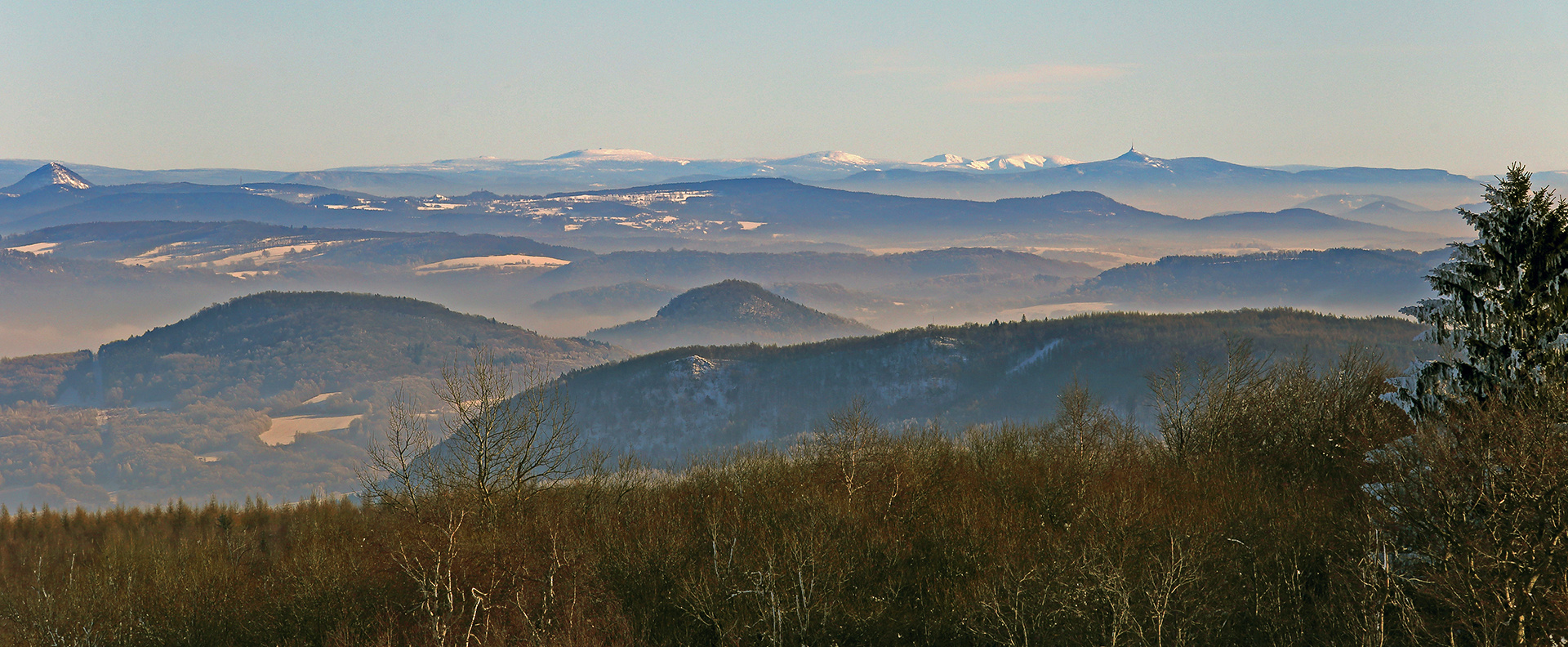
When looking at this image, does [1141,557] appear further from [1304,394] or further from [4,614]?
[4,614]

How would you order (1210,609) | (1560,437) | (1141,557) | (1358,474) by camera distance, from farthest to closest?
(1358,474), (1141,557), (1210,609), (1560,437)

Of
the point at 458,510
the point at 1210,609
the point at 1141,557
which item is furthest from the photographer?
the point at 458,510

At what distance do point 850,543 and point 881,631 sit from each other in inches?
147

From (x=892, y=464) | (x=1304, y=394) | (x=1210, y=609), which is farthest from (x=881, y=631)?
(x=1304, y=394)

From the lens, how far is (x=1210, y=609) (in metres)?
26.7

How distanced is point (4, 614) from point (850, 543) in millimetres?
27119

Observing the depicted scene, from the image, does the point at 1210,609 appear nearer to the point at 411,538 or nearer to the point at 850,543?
the point at 850,543

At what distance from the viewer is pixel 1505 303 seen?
78.7ft

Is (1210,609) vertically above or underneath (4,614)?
above

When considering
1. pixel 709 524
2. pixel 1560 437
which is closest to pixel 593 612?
pixel 709 524

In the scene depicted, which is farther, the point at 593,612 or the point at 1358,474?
the point at 1358,474

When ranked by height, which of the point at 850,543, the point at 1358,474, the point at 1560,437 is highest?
the point at 1560,437

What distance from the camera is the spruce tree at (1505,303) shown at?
930 inches

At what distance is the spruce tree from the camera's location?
23609mm
